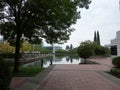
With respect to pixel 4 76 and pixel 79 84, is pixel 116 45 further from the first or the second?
pixel 4 76

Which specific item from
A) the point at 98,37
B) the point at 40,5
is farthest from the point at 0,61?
the point at 98,37

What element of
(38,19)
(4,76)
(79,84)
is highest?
(38,19)

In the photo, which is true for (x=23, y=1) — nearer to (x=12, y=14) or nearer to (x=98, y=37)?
(x=12, y=14)

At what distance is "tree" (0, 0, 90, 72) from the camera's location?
1827 centimetres

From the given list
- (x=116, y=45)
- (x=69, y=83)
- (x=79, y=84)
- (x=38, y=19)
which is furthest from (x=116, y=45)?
(x=79, y=84)

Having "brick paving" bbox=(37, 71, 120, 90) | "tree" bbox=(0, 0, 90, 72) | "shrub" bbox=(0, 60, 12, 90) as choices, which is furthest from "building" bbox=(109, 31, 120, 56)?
"shrub" bbox=(0, 60, 12, 90)

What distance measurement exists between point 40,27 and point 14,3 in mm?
2790

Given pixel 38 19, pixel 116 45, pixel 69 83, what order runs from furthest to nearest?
1. pixel 116 45
2. pixel 38 19
3. pixel 69 83

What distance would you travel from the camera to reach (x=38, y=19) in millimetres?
20156

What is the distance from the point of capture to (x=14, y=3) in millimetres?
20109

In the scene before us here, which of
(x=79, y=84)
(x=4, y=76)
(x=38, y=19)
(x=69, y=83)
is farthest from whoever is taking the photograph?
(x=38, y=19)

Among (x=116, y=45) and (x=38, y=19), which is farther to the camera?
(x=116, y=45)

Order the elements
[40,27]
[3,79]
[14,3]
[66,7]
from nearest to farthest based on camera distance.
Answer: [3,79] < [66,7] < [14,3] < [40,27]

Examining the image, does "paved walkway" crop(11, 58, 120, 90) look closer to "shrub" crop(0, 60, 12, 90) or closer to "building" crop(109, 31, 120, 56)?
"shrub" crop(0, 60, 12, 90)
